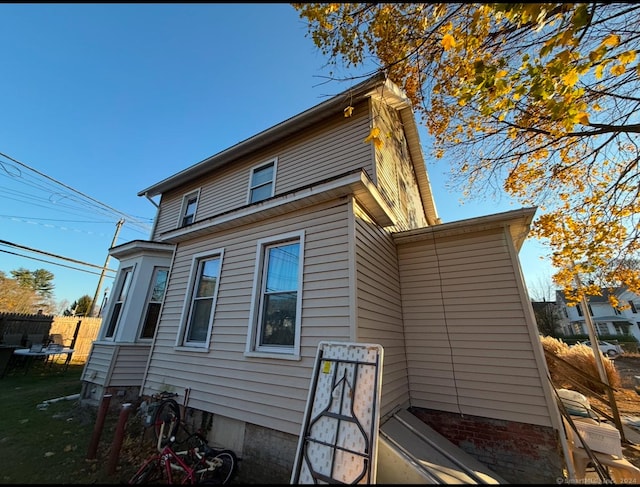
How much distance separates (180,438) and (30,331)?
14.6m

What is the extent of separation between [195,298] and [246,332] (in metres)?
1.98

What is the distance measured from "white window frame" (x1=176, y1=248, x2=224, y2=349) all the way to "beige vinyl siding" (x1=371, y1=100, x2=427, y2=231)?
3.97m

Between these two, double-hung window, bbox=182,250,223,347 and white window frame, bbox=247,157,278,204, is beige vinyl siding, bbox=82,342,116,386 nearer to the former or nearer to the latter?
double-hung window, bbox=182,250,223,347

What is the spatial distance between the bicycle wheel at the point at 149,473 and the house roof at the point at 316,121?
6.53 metres

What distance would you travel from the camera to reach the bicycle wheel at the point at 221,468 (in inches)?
134

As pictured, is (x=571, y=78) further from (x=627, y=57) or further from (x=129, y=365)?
(x=129, y=365)

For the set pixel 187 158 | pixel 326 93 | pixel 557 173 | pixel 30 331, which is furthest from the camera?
pixel 30 331

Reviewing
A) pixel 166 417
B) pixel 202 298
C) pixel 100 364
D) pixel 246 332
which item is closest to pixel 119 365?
pixel 100 364

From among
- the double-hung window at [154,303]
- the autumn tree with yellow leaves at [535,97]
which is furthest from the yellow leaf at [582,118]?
the double-hung window at [154,303]

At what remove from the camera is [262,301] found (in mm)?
4629

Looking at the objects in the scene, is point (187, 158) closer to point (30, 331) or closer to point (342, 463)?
point (342, 463)

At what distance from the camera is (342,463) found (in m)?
2.65

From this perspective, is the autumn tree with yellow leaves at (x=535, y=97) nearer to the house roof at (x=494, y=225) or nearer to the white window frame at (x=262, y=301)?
the house roof at (x=494, y=225)

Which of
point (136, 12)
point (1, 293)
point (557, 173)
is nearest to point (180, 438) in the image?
point (136, 12)
